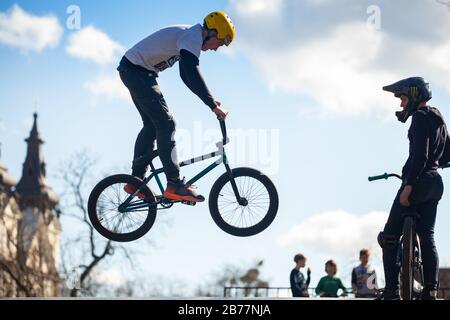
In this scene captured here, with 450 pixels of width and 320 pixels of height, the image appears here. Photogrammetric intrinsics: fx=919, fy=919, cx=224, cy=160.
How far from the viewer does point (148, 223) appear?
8633 millimetres

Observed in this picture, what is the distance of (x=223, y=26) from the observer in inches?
312

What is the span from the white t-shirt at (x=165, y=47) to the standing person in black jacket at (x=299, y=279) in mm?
3680

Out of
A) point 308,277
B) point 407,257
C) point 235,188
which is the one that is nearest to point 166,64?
point 235,188

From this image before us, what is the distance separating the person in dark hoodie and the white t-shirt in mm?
1706

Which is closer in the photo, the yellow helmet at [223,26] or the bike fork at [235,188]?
the yellow helmet at [223,26]

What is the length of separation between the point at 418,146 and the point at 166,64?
2.34 meters

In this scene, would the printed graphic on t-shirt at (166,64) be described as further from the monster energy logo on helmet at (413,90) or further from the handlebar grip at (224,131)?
the monster energy logo on helmet at (413,90)

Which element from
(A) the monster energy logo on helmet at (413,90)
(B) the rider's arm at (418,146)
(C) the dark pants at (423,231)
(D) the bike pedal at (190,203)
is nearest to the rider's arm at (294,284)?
(D) the bike pedal at (190,203)

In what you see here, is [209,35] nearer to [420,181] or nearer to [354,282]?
[420,181]

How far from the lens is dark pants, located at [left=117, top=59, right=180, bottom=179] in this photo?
8172 mm

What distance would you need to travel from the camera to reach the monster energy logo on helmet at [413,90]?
25.7 ft

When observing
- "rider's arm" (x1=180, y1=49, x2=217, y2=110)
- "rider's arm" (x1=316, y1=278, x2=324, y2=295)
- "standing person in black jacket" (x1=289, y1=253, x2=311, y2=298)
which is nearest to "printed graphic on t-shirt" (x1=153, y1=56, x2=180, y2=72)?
"rider's arm" (x1=180, y1=49, x2=217, y2=110)

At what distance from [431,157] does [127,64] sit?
9.22ft

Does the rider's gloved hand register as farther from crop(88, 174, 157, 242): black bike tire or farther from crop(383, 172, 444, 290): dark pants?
crop(383, 172, 444, 290): dark pants
